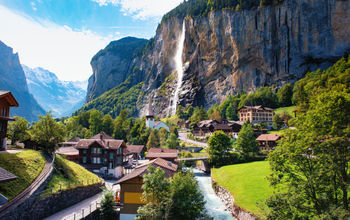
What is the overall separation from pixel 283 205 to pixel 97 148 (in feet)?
138

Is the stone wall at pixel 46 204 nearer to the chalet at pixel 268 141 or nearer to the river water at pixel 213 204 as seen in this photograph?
the river water at pixel 213 204

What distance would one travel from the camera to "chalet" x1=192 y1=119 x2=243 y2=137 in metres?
87.3

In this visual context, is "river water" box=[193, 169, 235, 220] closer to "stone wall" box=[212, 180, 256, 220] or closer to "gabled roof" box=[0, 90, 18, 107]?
"stone wall" box=[212, 180, 256, 220]

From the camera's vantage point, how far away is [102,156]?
50.8 m

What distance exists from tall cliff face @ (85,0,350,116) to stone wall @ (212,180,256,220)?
100.0 meters

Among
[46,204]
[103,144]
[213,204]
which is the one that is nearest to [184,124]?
[103,144]

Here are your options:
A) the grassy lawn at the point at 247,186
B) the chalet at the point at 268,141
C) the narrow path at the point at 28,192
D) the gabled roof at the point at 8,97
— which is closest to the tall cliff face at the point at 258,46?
the chalet at the point at 268,141

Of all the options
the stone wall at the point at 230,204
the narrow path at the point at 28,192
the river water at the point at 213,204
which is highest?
the narrow path at the point at 28,192

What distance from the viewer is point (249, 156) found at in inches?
2223

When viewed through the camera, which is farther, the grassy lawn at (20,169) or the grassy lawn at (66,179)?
the grassy lawn at (66,179)

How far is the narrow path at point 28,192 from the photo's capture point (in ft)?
60.6

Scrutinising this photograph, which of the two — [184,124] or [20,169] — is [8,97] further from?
[184,124]

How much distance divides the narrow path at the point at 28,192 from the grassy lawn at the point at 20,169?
1.15 ft

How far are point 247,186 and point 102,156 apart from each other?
104 ft
